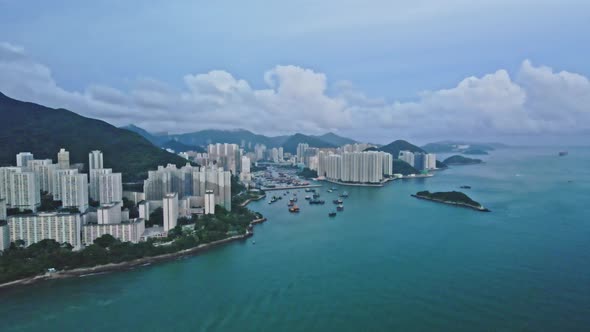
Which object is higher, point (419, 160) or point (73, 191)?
point (419, 160)

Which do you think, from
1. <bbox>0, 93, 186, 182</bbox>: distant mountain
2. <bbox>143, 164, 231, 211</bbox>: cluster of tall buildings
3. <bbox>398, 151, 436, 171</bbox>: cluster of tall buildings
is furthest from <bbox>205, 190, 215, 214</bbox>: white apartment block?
<bbox>398, 151, 436, 171</bbox>: cluster of tall buildings

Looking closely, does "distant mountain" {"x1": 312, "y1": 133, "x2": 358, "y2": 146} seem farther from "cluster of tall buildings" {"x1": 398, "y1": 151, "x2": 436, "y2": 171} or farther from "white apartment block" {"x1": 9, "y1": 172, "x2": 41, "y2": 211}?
"white apartment block" {"x1": 9, "y1": 172, "x2": 41, "y2": 211}

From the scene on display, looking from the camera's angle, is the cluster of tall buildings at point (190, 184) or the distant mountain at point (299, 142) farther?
the distant mountain at point (299, 142)

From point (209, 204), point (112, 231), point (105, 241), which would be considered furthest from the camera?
point (209, 204)

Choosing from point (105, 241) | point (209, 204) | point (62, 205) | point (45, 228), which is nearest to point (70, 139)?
point (62, 205)

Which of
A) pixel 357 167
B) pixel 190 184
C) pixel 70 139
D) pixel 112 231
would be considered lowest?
pixel 112 231

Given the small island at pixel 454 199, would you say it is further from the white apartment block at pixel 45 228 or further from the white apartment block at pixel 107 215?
the white apartment block at pixel 45 228

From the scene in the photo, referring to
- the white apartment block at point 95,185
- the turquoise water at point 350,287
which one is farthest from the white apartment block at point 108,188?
the turquoise water at point 350,287

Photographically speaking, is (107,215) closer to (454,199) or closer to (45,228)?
(45,228)
